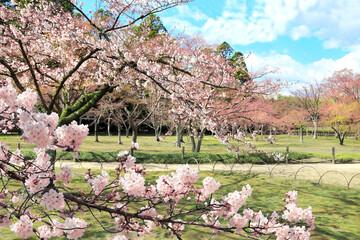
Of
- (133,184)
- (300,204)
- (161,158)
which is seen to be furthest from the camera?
(161,158)

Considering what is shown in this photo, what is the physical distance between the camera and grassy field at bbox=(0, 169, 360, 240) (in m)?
5.15

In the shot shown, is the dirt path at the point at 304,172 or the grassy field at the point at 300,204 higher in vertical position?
the dirt path at the point at 304,172

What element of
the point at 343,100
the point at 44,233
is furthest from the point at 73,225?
the point at 343,100

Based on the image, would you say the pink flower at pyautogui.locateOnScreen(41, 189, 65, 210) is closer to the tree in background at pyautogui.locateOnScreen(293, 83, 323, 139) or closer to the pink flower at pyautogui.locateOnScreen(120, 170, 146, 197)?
the pink flower at pyautogui.locateOnScreen(120, 170, 146, 197)

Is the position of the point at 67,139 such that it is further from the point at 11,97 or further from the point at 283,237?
the point at 283,237

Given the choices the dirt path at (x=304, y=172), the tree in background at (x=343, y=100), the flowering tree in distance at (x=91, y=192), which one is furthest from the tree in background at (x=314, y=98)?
the flowering tree in distance at (x=91, y=192)

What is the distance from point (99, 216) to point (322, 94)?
3759 centimetres

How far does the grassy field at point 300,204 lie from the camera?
5.15 metres

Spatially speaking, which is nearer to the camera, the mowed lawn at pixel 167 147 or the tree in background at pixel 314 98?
the mowed lawn at pixel 167 147

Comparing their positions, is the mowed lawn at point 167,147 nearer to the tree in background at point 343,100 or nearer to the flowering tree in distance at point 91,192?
the tree in background at point 343,100

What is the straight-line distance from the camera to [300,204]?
24.2ft

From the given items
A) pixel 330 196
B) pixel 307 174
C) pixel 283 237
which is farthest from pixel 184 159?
pixel 283 237

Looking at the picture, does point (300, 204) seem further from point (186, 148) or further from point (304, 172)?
point (186, 148)

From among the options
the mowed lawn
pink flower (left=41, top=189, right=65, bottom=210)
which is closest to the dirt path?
the mowed lawn
